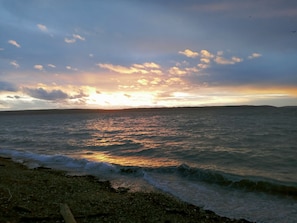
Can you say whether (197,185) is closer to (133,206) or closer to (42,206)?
(133,206)

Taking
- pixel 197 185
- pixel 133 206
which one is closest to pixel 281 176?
pixel 197 185

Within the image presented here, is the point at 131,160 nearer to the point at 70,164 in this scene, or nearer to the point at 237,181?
the point at 70,164

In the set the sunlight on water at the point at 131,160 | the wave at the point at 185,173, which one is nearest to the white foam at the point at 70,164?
the wave at the point at 185,173

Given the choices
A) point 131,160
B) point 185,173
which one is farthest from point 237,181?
point 131,160

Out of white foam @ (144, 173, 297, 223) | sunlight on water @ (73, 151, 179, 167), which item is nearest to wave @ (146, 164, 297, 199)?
white foam @ (144, 173, 297, 223)

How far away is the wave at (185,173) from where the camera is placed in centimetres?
1188

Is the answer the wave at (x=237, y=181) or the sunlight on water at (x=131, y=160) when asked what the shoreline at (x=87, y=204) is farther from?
the sunlight on water at (x=131, y=160)

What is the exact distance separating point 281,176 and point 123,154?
1138 cm

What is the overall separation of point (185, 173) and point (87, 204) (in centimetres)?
705

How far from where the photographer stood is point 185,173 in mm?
14633

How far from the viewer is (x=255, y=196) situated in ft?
36.4

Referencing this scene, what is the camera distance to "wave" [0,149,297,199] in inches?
468

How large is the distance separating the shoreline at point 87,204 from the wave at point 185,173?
3.28 meters

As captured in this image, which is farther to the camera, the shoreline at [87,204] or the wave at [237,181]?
the wave at [237,181]
